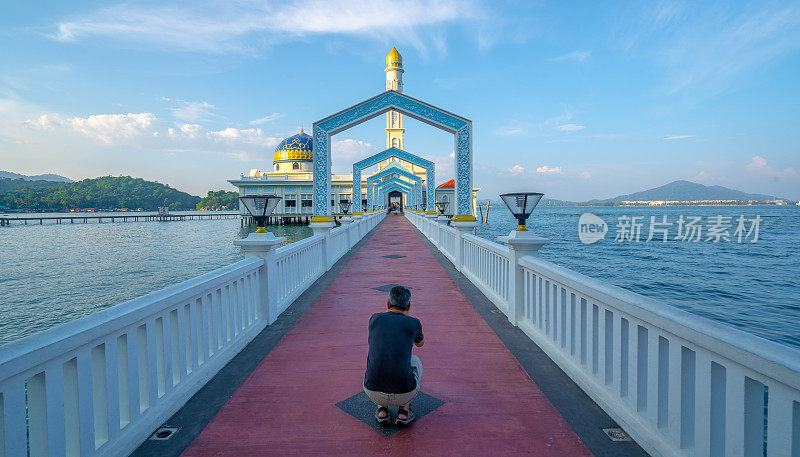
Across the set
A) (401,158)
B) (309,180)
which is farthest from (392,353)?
(309,180)

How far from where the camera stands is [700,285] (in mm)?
17250

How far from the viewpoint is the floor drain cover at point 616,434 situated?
258 centimetres

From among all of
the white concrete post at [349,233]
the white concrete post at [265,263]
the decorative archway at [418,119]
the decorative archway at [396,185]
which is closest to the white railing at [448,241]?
the decorative archway at [418,119]

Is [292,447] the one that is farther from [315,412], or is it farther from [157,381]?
[157,381]

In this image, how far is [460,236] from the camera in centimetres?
866

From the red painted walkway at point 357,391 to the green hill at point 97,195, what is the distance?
151m

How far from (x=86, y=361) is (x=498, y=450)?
238 centimetres

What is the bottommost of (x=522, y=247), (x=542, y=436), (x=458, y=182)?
(x=542, y=436)

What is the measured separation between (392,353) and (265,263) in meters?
2.72

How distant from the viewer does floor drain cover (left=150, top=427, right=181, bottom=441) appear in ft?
8.59

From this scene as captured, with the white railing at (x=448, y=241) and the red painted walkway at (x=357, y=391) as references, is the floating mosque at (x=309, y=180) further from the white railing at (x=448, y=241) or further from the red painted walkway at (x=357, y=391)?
the red painted walkway at (x=357, y=391)

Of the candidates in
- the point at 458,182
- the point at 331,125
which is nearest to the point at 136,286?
the point at 331,125

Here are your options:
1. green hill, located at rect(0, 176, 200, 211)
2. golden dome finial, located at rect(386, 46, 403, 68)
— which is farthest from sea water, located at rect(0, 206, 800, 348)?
green hill, located at rect(0, 176, 200, 211)

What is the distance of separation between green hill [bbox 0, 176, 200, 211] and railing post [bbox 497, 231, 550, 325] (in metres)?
152
